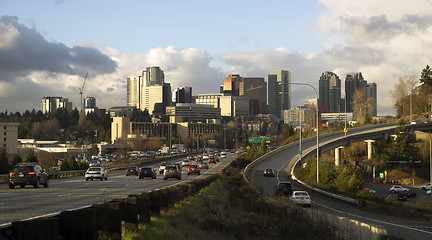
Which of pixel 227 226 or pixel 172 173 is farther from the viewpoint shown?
pixel 172 173

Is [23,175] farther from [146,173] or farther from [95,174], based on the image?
[146,173]

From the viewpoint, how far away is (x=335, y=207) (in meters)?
43.6

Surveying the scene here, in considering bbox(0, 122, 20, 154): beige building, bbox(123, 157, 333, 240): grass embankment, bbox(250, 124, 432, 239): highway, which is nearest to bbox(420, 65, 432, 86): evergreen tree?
bbox(250, 124, 432, 239): highway

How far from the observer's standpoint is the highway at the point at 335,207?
29484 mm

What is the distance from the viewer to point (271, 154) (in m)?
106

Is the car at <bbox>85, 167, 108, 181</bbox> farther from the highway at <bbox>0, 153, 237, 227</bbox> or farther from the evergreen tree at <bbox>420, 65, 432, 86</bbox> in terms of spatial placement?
the evergreen tree at <bbox>420, 65, 432, 86</bbox>

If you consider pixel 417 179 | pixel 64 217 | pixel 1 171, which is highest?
pixel 64 217

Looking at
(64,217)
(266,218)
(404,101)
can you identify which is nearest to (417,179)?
(404,101)

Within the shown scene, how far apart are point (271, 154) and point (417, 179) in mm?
37366

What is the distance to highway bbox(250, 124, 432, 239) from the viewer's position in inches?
1161

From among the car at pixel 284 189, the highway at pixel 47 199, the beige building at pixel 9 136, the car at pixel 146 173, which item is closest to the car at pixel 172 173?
the car at pixel 146 173

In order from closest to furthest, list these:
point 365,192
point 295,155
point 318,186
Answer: point 365,192
point 318,186
point 295,155

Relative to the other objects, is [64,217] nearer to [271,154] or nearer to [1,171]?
[1,171]

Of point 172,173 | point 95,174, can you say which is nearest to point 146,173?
point 172,173
